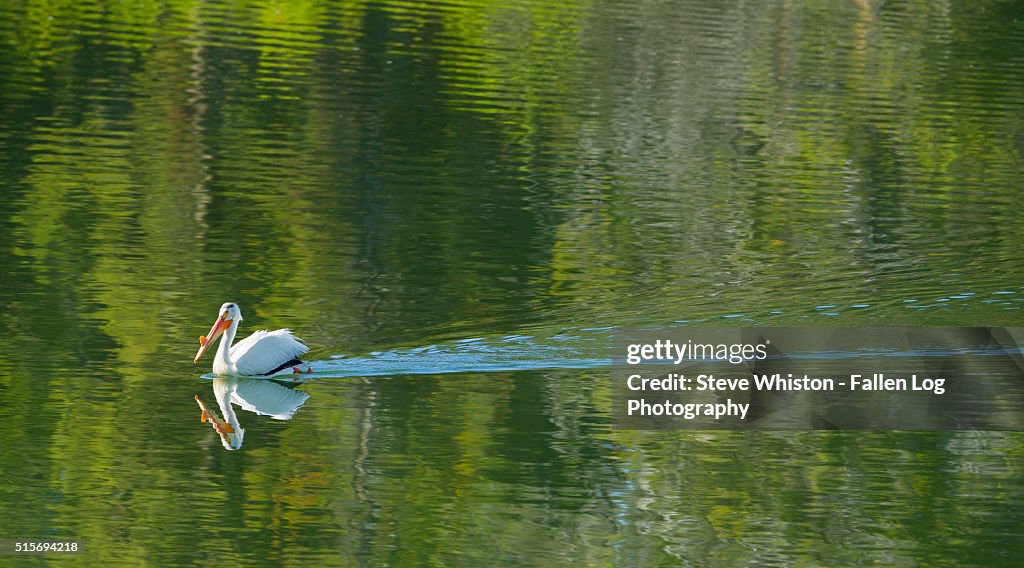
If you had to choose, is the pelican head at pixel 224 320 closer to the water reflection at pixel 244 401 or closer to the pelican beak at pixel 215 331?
the pelican beak at pixel 215 331

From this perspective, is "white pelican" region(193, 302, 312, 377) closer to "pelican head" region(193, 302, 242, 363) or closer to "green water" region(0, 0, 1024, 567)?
"pelican head" region(193, 302, 242, 363)

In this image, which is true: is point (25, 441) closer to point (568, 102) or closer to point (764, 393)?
point (764, 393)

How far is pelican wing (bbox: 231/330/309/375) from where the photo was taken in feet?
42.9

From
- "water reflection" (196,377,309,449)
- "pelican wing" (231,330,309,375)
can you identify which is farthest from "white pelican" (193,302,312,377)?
"water reflection" (196,377,309,449)

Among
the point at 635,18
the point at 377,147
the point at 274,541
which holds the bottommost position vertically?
the point at 274,541

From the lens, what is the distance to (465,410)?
498 inches

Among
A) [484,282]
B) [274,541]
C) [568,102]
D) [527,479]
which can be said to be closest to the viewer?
[274,541]

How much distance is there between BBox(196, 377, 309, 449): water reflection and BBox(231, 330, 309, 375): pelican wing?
5.7 inches

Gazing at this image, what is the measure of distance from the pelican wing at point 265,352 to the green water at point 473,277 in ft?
1.01

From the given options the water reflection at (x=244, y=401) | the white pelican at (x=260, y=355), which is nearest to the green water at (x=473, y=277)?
the water reflection at (x=244, y=401)

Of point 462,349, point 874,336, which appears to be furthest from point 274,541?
point 874,336

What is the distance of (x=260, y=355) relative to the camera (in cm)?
1310

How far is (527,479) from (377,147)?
14.1 metres

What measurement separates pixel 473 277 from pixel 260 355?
164 inches
